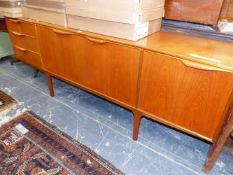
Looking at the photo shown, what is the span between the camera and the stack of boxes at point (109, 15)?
3.47 ft

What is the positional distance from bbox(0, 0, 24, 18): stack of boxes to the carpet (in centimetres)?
91

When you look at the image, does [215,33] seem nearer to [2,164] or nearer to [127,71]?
[127,71]

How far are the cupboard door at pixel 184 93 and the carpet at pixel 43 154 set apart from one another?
1.59 feet

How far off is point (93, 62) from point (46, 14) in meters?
0.57

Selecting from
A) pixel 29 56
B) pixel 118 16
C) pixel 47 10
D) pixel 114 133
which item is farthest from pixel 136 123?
pixel 29 56

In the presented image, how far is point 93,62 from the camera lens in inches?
51.1

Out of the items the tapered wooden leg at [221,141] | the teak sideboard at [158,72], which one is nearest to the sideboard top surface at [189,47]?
the teak sideboard at [158,72]

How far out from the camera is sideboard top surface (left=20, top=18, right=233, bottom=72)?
2.91ft

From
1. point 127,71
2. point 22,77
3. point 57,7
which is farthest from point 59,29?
point 22,77

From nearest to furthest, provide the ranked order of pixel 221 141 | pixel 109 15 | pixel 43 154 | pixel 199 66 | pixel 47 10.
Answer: pixel 199 66
pixel 221 141
pixel 109 15
pixel 43 154
pixel 47 10

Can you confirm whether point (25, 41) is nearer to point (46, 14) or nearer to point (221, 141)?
point (46, 14)

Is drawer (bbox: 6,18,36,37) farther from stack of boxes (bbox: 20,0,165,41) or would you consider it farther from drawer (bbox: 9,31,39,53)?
stack of boxes (bbox: 20,0,165,41)

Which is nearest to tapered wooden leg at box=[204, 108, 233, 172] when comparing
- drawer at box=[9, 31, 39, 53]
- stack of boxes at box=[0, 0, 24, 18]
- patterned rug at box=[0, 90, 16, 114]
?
drawer at box=[9, 31, 39, 53]

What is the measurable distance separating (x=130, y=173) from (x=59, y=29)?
109cm
